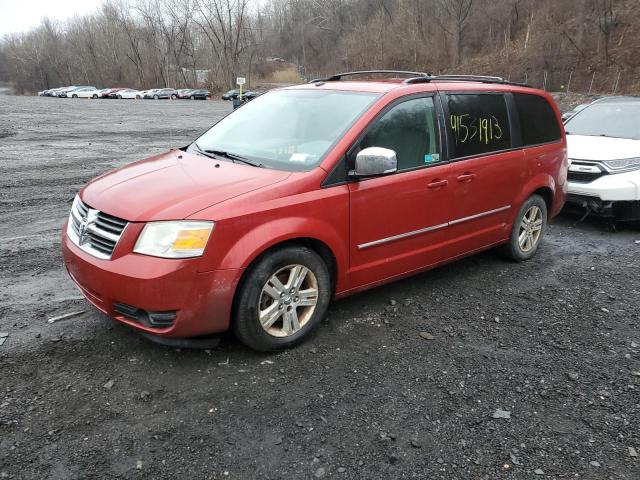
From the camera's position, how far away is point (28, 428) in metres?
2.73

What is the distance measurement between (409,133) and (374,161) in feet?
2.41

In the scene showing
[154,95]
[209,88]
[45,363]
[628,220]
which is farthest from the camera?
[209,88]

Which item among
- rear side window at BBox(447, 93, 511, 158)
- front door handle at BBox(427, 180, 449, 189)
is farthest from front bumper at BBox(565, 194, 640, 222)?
front door handle at BBox(427, 180, 449, 189)

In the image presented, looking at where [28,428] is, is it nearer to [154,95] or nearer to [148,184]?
[148,184]

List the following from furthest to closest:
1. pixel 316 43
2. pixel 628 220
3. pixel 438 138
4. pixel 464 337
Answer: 1. pixel 316 43
2. pixel 628 220
3. pixel 438 138
4. pixel 464 337

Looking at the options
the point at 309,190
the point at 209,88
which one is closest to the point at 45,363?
the point at 309,190

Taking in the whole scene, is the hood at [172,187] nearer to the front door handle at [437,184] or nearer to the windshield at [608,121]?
the front door handle at [437,184]

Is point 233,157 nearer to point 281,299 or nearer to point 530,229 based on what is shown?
point 281,299

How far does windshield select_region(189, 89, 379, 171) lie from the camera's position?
380cm

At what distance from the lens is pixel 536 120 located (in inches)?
210

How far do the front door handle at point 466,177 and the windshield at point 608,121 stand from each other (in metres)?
4.08

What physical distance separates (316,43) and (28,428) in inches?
3804

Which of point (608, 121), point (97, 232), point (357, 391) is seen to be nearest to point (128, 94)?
point (608, 121)

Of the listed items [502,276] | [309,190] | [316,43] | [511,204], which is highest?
[316,43]
